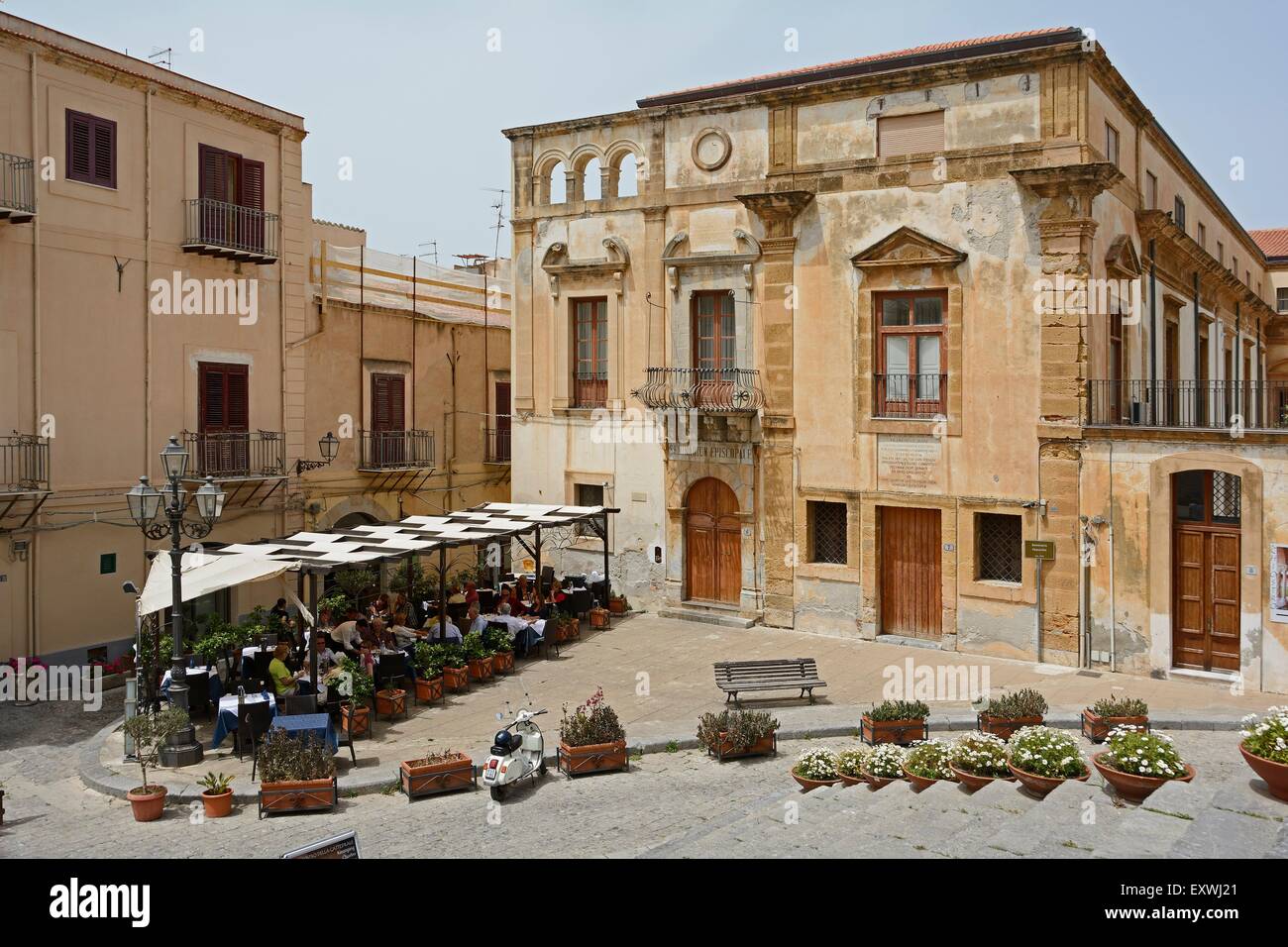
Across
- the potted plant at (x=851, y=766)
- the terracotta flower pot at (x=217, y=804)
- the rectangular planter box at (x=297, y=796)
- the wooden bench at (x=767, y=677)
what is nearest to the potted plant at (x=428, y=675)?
the wooden bench at (x=767, y=677)

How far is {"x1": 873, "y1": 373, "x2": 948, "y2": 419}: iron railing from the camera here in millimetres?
20078

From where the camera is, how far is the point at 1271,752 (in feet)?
29.6

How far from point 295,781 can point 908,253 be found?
1394cm

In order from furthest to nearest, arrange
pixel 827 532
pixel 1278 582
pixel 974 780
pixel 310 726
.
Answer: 1. pixel 827 532
2. pixel 1278 582
3. pixel 310 726
4. pixel 974 780

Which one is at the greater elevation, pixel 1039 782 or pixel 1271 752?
pixel 1271 752

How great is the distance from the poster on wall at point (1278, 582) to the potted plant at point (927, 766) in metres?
8.24

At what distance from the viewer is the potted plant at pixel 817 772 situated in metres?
11.8

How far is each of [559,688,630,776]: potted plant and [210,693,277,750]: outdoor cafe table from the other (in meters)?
4.02

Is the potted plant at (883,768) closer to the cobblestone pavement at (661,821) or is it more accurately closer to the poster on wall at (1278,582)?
the cobblestone pavement at (661,821)

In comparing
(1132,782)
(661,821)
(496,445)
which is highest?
(496,445)

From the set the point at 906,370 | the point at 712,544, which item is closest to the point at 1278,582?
the point at 906,370

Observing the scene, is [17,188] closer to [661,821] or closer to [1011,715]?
[661,821]
